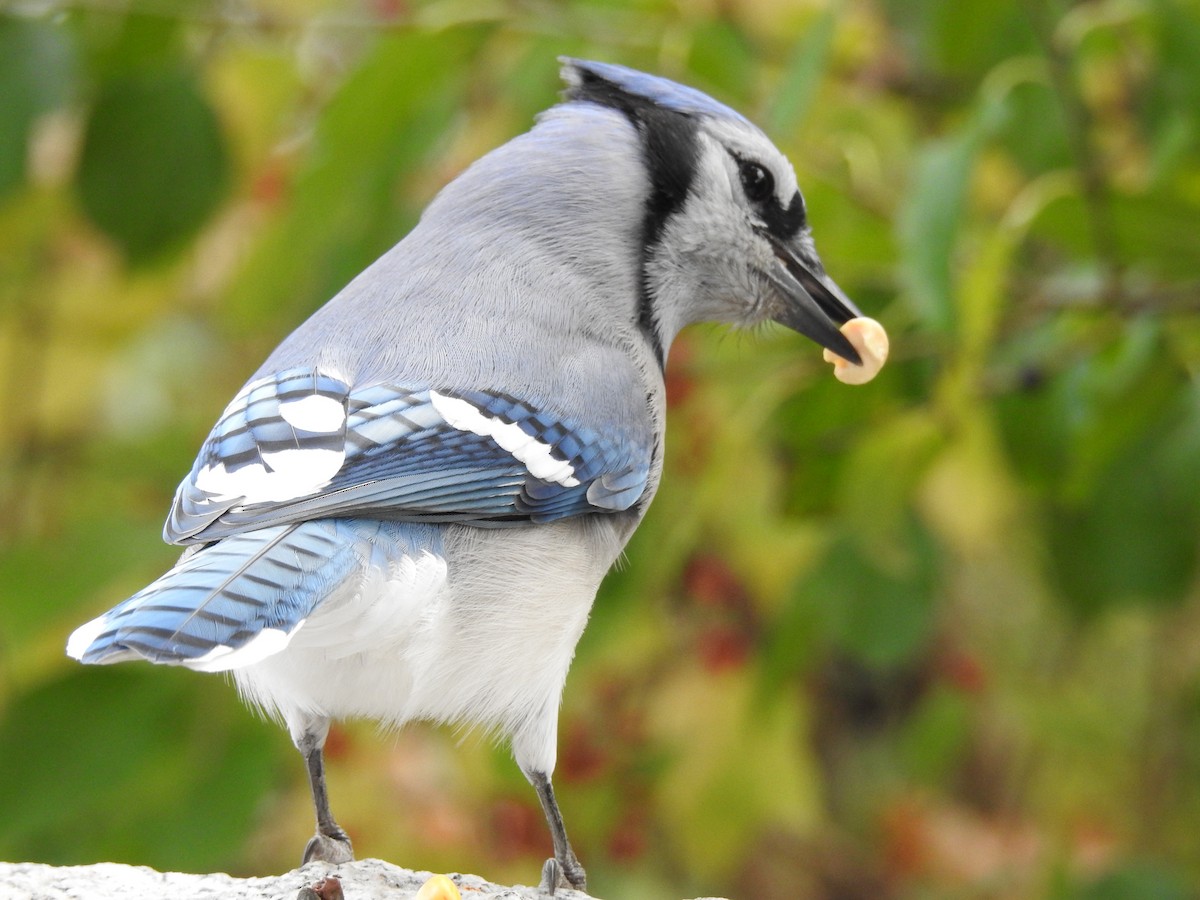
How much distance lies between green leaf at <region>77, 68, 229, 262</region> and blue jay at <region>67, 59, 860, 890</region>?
588mm

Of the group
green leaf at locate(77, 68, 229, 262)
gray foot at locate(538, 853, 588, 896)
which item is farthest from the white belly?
green leaf at locate(77, 68, 229, 262)

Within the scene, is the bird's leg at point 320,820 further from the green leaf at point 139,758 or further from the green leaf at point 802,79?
the green leaf at point 802,79

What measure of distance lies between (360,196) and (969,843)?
187 centimetres

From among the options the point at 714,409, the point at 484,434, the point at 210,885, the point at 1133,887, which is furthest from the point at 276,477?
the point at 1133,887

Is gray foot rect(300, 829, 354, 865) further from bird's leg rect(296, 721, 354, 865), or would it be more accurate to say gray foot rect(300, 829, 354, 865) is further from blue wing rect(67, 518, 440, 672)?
blue wing rect(67, 518, 440, 672)

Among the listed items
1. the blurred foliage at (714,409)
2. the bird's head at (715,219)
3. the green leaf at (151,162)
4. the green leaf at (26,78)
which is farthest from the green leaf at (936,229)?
the green leaf at (26,78)

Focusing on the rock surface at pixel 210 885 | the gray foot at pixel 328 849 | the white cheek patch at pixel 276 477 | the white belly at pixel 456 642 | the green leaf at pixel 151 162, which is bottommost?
the gray foot at pixel 328 849

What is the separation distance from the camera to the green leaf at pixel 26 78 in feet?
6.59

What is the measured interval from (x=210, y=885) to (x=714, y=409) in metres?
1.29

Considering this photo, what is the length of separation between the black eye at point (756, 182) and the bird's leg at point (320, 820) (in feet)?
2.49

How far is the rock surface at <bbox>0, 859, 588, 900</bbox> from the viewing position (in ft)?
4.53

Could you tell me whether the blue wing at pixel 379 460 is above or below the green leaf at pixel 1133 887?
above

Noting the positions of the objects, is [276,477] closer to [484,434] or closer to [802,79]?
[484,434]

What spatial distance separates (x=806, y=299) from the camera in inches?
69.3
